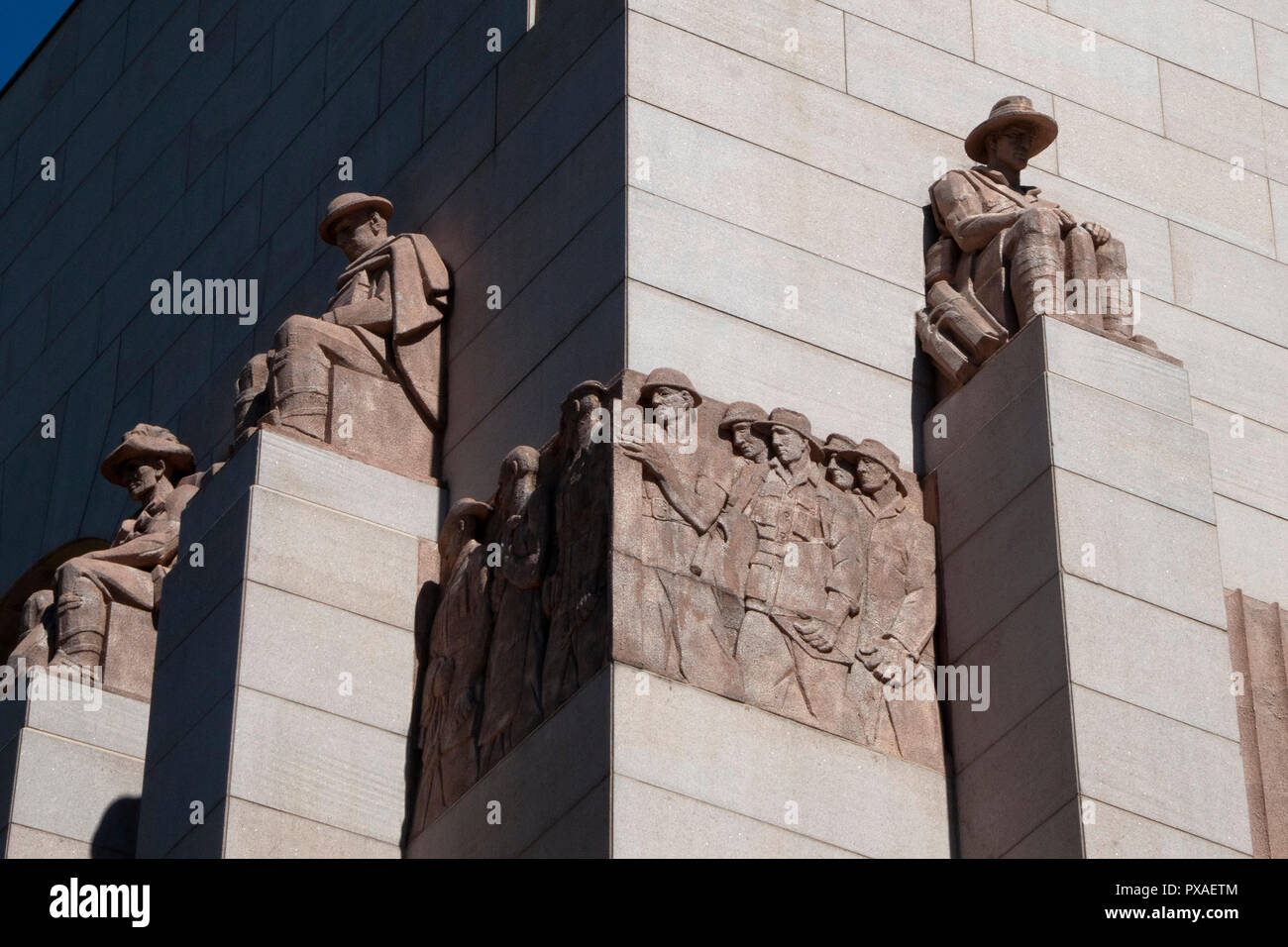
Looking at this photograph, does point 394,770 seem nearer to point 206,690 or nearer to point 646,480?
point 206,690

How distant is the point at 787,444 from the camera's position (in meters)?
16.2

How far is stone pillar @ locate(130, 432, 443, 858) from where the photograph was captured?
1605 centimetres

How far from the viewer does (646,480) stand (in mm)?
15531

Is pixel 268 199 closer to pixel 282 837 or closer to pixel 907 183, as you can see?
pixel 907 183

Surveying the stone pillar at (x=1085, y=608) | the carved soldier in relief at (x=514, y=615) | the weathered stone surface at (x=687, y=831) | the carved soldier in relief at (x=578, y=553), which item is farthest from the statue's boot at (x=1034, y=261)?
the weathered stone surface at (x=687, y=831)

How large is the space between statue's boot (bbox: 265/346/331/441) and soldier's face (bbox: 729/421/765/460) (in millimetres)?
3033

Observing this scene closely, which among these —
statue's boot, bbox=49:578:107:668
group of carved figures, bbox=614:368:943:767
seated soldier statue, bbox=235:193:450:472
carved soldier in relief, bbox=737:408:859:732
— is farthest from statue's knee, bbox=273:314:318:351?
carved soldier in relief, bbox=737:408:859:732

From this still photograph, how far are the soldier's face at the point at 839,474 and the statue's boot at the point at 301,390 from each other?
11.3 feet

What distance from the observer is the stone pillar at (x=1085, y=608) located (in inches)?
582

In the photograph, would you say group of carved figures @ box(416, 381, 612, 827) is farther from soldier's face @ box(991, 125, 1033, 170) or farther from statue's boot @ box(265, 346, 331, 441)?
soldier's face @ box(991, 125, 1033, 170)

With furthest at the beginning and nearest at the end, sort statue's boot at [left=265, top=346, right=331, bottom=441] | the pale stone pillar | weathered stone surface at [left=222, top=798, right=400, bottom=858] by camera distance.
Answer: statue's boot at [left=265, top=346, right=331, bottom=441] < the pale stone pillar < weathered stone surface at [left=222, top=798, right=400, bottom=858]

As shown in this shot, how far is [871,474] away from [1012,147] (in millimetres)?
3251

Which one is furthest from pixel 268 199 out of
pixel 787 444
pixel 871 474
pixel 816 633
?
pixel 816 633
